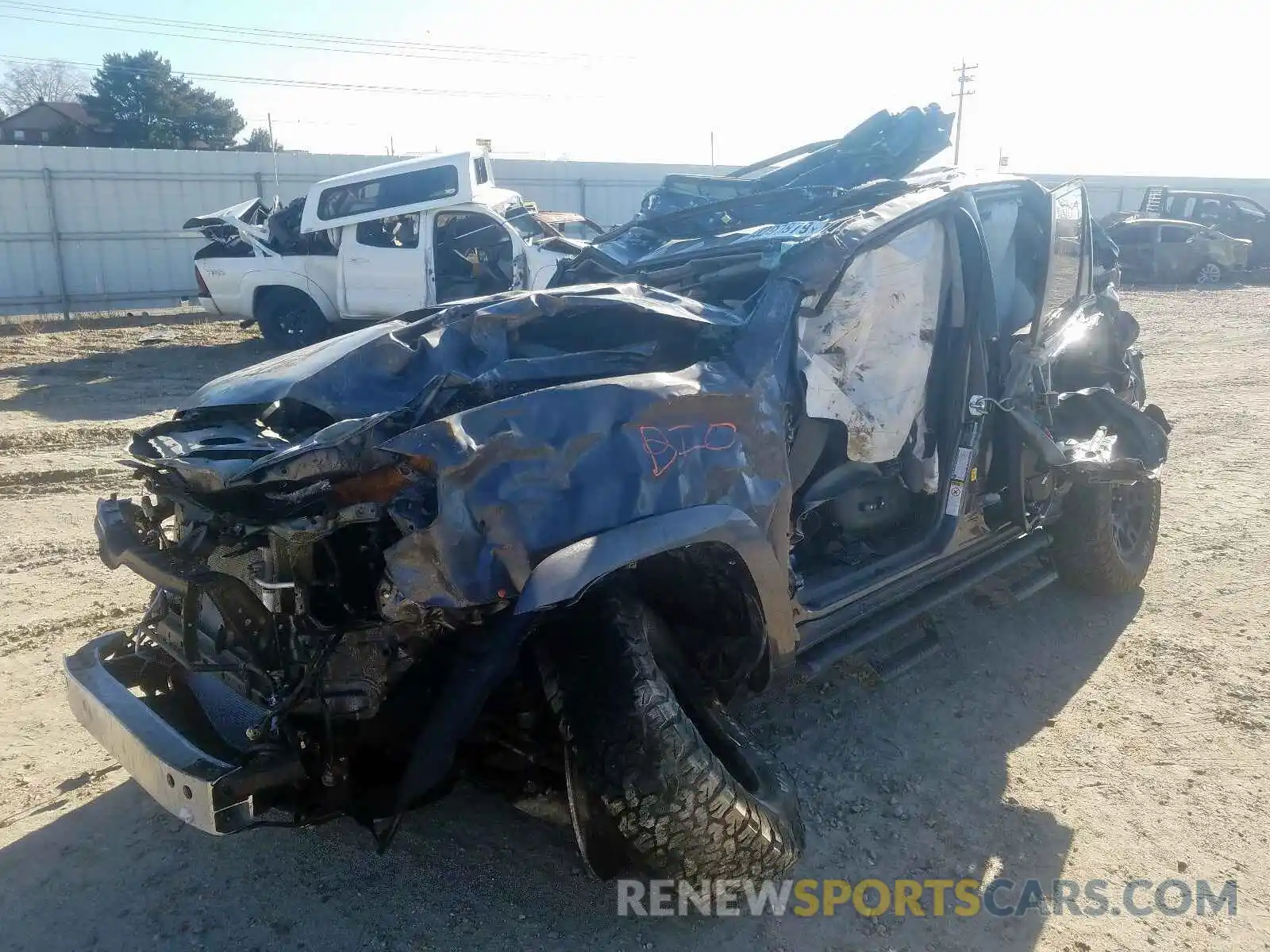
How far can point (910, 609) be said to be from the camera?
3793mm

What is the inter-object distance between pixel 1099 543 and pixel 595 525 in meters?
3.32

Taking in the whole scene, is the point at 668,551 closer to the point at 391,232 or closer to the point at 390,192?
the point at 390,192

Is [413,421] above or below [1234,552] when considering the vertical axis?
above

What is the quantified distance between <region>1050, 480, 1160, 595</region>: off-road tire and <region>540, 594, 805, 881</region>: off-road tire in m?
2.86

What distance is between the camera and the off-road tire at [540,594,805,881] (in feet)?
8.02

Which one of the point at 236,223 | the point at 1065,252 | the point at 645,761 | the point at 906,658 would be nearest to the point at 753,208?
the point at 1065,252

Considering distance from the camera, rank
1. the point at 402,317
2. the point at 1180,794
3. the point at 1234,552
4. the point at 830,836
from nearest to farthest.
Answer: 1. the point at 830,836
2. the point at 1180,794
3. the point at 402,317
4. the point at 1234,552

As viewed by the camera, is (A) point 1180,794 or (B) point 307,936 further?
(A) point 1180,794

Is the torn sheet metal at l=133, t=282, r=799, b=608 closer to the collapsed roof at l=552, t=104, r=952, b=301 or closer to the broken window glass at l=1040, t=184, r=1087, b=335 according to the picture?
the collapsed roof at l=552, t=104, r=952, b=301

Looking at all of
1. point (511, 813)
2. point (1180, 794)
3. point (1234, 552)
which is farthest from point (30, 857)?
point (1234, 552)

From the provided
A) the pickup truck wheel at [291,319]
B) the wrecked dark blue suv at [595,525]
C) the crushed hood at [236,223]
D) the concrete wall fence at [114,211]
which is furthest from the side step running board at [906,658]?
the concrete wall fence at [114,211]

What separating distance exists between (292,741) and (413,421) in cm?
89

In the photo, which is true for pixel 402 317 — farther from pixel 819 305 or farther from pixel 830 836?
pixel 830 836

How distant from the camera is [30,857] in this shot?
298 cm
